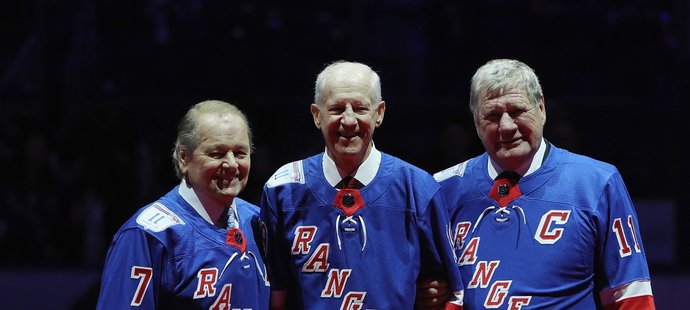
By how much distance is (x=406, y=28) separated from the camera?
913cm

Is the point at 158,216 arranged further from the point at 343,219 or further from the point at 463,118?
the point at 463,118

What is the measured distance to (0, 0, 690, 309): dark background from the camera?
7.00 metres

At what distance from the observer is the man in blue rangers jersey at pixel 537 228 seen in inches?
155

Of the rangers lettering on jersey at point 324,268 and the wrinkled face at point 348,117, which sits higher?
the wrinkled face at point 348,117

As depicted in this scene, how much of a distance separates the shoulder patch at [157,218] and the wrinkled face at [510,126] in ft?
3.64

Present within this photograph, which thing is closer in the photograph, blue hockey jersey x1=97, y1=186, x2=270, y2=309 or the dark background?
blue hockey jersey x1=97, y1=186, x2=270, y2=309

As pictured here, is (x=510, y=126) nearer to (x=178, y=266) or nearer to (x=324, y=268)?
(x=324, y=268)

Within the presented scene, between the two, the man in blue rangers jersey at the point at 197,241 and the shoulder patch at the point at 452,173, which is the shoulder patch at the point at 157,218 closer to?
the man in blue rangers jersey at the point at 197,241

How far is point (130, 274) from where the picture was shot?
12.1 feet

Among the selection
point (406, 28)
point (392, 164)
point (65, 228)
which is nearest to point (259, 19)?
point (406, 28)

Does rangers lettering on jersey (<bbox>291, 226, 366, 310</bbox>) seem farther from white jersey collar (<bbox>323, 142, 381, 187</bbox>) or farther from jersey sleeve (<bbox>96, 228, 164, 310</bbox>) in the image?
jersey sleeve (<bbox>96, 228, 164, 310</bbox>)

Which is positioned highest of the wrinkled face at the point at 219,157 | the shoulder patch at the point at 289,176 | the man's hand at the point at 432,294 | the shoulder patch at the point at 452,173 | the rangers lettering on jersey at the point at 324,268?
the wrinkled face at the point at 219,157

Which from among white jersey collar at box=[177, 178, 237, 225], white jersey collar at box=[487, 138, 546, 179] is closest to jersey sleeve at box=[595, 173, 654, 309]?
white jersey collar at box=[487, 138, 546, 179]

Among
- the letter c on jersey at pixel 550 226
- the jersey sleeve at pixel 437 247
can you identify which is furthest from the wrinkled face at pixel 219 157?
the letter c on jersey at pixel 550 226
